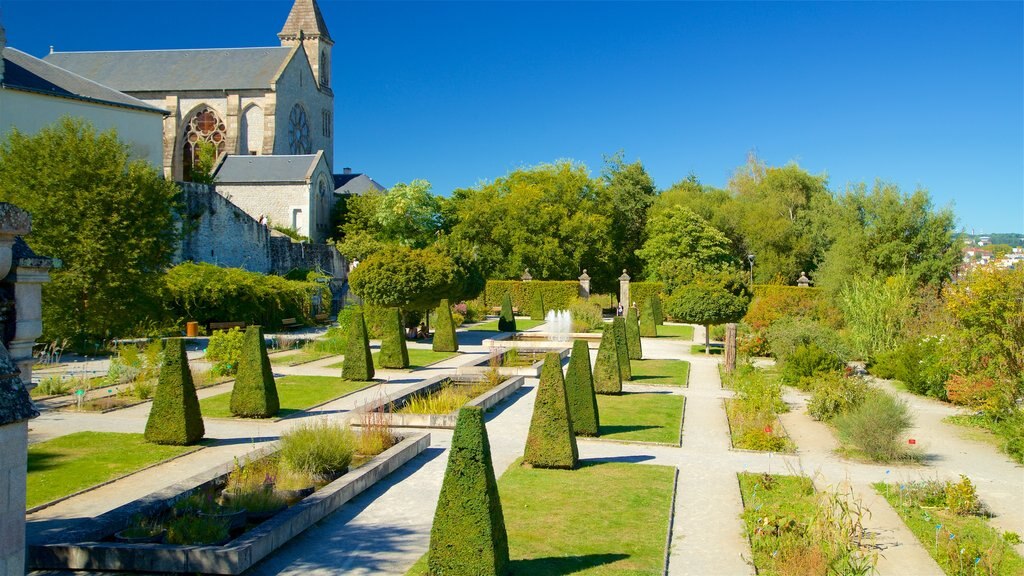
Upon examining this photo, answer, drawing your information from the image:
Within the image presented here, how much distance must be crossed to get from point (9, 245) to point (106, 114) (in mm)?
35673

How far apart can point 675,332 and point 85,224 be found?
2347cm

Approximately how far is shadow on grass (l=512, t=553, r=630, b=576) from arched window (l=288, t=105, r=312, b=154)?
55392 millimetres

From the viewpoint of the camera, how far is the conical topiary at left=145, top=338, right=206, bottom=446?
40.0 ft

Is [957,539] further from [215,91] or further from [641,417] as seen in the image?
[215,91]

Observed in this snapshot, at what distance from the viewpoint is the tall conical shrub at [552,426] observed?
10852 mm

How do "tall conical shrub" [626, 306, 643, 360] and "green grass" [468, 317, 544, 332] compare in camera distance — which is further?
"green grass" [468, 317, 544, 332]

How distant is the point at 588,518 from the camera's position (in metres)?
9.02

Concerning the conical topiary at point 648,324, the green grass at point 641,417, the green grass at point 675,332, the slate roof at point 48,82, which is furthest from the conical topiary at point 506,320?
the slate roof at point 48,82

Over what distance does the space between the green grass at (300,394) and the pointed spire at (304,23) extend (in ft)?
172

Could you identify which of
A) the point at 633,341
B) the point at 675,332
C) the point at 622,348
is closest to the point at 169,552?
the point at 622,348

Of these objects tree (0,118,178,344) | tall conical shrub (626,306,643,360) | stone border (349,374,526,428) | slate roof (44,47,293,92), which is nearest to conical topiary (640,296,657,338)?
tall conical shrub (626,306,643,360)

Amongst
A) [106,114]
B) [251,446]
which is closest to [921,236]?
[251,446]

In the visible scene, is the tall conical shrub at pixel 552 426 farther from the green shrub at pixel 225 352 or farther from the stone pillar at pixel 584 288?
the stone pillar at pixel 584 288

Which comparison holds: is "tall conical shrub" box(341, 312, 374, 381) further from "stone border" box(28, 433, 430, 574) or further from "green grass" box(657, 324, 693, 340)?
"green grass" box(657, 324, 693, 340)
